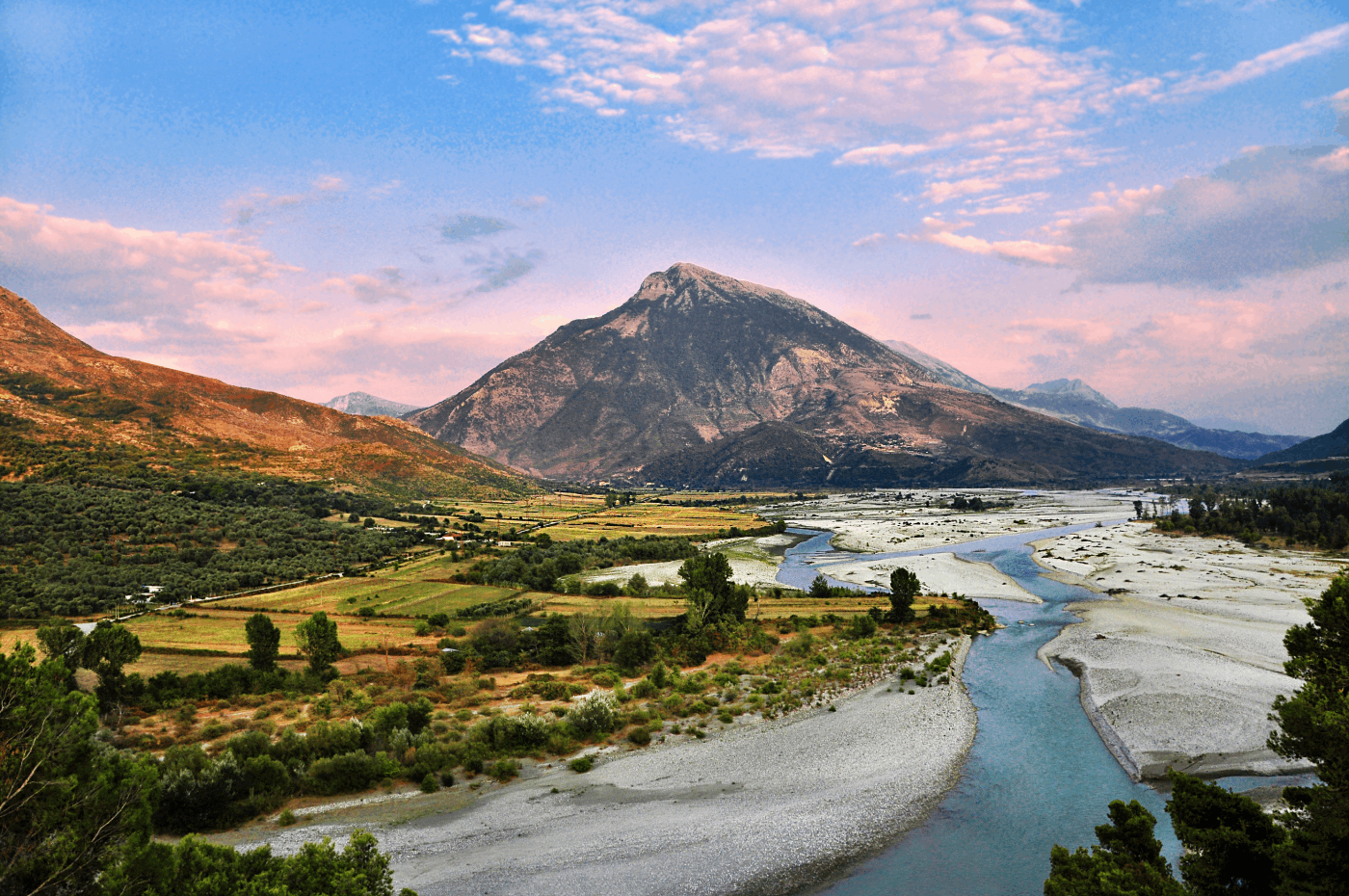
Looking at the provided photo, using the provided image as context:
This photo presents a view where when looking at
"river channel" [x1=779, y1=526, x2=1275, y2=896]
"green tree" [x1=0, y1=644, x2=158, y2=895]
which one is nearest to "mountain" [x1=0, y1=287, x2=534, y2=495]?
"green tree" [x1=0, y1=644, x2=158, y2=895]

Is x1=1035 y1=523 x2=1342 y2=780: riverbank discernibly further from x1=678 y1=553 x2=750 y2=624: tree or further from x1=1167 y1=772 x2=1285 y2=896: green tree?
x1=678 y1=553 x2=750 y2=624: tree

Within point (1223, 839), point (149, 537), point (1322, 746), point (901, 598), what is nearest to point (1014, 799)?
point (1223, 839)

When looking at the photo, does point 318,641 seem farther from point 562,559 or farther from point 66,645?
point 562,559

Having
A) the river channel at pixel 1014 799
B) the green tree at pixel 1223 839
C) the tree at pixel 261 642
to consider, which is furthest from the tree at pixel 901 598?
the tree at pixel 261 642

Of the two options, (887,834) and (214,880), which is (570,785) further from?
(214,880)

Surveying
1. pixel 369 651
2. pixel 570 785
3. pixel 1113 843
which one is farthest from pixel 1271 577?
pixel 369 651

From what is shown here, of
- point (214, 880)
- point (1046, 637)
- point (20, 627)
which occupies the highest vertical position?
point (214, 880)
